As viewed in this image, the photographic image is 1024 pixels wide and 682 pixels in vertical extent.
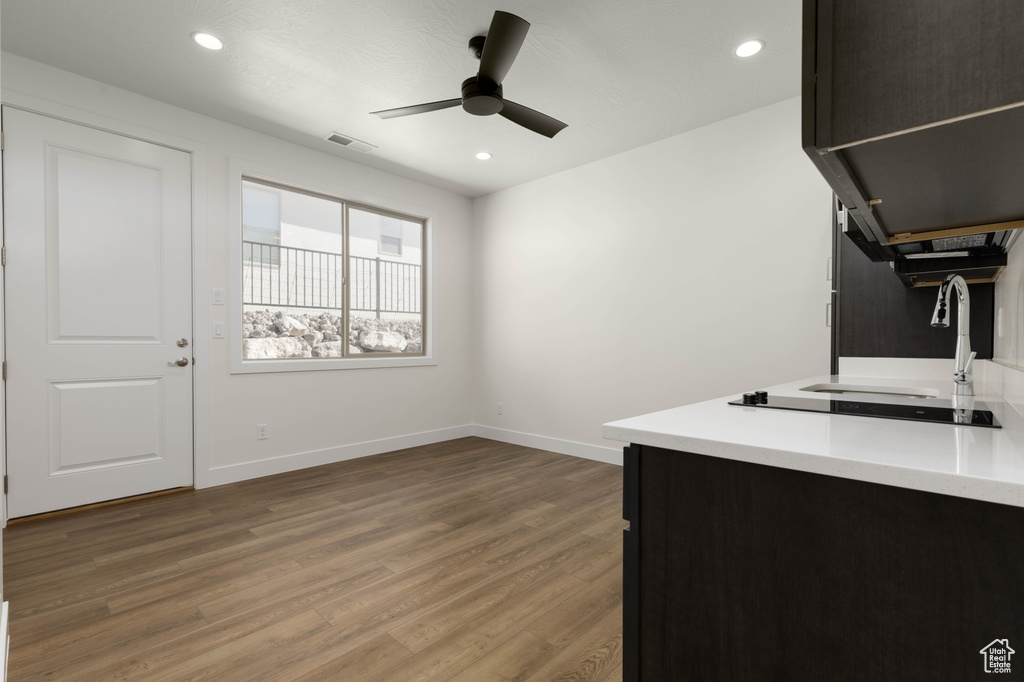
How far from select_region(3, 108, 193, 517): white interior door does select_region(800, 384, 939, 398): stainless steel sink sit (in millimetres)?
3763

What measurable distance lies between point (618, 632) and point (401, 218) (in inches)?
161

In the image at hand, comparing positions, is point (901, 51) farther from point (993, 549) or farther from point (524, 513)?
point (524, 513)

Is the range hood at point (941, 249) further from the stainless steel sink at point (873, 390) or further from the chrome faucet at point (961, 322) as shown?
the stainless steel sink at point (873, 390)

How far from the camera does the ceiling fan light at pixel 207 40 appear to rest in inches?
95.6

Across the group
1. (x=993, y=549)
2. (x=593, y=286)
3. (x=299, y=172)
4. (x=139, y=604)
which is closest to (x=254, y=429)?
(x=139, y=604)

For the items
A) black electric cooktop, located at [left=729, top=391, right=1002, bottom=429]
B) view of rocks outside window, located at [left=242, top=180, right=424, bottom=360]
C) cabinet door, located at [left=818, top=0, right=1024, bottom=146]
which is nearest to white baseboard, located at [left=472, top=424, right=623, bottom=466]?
view of rocks outside window, located at [left=242, top=180, right=424, bottom=360]

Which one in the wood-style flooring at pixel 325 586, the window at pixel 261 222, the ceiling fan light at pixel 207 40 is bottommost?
the wood-style flooring at pixel 325 586

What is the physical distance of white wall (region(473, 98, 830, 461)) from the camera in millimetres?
3123

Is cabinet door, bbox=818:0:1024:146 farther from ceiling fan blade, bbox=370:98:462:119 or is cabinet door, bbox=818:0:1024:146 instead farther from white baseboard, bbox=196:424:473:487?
white baseboard, bbox=196:424:473:487

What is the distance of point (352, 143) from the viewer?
3.76 metres

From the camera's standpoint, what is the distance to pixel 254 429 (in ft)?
11.8

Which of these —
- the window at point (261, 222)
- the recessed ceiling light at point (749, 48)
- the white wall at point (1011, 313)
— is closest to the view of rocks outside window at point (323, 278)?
the window at point (261, 222)

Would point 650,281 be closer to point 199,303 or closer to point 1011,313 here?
point 1011,313

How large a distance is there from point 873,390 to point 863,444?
1.20m
